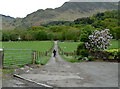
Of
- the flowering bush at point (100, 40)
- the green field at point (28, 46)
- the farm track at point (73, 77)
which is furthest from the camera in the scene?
the green field at point (28, 46)

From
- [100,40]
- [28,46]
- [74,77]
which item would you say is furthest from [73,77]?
[28,46]

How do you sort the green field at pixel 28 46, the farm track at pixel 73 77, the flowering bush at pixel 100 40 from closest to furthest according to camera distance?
the farm track at pixel 73 77
the flowering bush at pixel 100 40
the green field at pixel 28 46

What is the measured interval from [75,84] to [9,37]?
131355 millimetres

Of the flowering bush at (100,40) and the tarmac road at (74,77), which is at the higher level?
the flowering bush at (100,40)

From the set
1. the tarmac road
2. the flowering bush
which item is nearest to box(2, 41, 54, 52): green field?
the flowering bush

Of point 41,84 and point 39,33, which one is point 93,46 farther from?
point 39,33

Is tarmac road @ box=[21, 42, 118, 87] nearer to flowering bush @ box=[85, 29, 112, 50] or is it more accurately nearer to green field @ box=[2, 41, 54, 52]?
flowering bush @ box=[85, 29, 112, 50]

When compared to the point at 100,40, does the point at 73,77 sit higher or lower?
lower

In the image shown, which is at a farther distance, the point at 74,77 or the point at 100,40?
the point at 100,40

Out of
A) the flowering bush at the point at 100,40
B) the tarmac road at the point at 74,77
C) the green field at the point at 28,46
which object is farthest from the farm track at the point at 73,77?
the green field at the point at 28,46

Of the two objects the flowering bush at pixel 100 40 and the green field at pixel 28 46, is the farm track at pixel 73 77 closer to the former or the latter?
the flowering bush at pixel 100 40

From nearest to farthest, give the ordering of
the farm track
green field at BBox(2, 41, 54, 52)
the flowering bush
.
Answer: the farm track → the flowering bush → green field at BBox(2, 41, 54, 52)

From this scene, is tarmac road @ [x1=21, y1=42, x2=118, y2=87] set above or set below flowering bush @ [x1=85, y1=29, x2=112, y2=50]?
below

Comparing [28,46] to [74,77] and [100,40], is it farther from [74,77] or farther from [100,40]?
[74,77]
